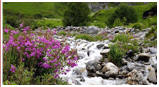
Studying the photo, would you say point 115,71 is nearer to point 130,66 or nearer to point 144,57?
point 130,66

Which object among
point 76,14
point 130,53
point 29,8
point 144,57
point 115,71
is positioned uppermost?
point 29,8

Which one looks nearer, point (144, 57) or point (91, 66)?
point (91, 66)

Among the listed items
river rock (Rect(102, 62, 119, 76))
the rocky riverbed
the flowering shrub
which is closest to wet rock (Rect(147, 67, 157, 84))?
the rocky riverbed

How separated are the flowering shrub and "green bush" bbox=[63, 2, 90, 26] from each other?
16.6 metres

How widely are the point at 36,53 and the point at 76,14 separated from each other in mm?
17561

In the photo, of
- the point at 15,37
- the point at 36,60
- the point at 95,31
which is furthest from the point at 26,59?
the point at 95,31

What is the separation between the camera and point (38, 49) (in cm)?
430

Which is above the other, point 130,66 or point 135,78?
point 130,66

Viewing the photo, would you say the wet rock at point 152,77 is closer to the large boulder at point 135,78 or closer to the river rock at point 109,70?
the large boulder at point 135,78

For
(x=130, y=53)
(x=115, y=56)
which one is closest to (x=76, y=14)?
(x=130, y=53)

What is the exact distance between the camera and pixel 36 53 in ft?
14.2

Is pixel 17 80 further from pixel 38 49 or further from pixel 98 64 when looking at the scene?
pixel 98 64

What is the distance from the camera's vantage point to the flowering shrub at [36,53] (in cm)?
425

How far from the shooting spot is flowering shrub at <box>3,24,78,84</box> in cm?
425
